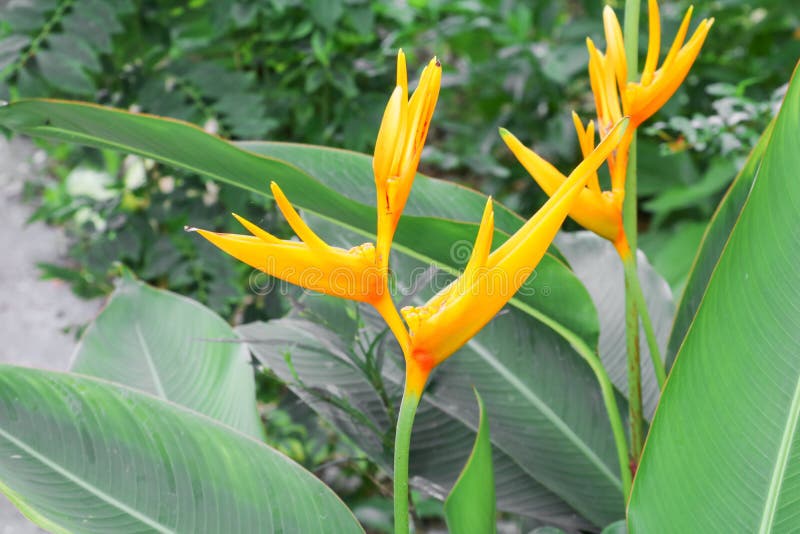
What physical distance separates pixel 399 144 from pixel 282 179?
16 cm

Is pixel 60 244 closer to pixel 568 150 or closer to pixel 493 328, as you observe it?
pixel 568 150

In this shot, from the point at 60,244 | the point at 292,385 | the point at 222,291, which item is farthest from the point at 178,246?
the point at 60,244

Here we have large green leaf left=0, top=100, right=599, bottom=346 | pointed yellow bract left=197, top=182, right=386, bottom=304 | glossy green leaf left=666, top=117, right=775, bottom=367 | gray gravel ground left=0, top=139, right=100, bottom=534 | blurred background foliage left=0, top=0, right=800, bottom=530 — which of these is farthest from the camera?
gray gravel ground left=0, top=139, right=100, bottom=534

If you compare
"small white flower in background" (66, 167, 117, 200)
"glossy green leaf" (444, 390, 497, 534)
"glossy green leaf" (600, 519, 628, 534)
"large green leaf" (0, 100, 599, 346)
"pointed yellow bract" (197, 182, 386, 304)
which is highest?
"small white flower in background" (66, 167, 117, 200)

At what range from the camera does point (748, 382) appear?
1.65ft

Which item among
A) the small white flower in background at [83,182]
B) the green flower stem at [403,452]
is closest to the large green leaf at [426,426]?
the green flower stem at [403,452]

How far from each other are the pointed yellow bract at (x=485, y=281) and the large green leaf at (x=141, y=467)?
0.19 metres

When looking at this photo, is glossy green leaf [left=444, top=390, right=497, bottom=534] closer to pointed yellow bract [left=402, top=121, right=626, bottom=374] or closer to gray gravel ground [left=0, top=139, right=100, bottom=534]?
pointed yellow bract [left=402, top=121, right=626, bottom=374]

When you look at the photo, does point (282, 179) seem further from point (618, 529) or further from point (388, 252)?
point (618, 529)

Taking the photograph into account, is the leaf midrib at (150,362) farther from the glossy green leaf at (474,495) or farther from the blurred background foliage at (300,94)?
the glossy green leaf at (474,495)

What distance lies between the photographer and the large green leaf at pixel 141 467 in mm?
562

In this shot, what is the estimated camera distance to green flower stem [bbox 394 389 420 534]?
45 cm

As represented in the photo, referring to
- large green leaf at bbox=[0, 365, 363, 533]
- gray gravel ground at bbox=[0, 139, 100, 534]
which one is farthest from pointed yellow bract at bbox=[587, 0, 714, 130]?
gray gravel ground at bbox=[0, 139, 100, 534]

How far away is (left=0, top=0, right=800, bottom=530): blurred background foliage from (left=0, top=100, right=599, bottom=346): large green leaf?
249 millimetres
